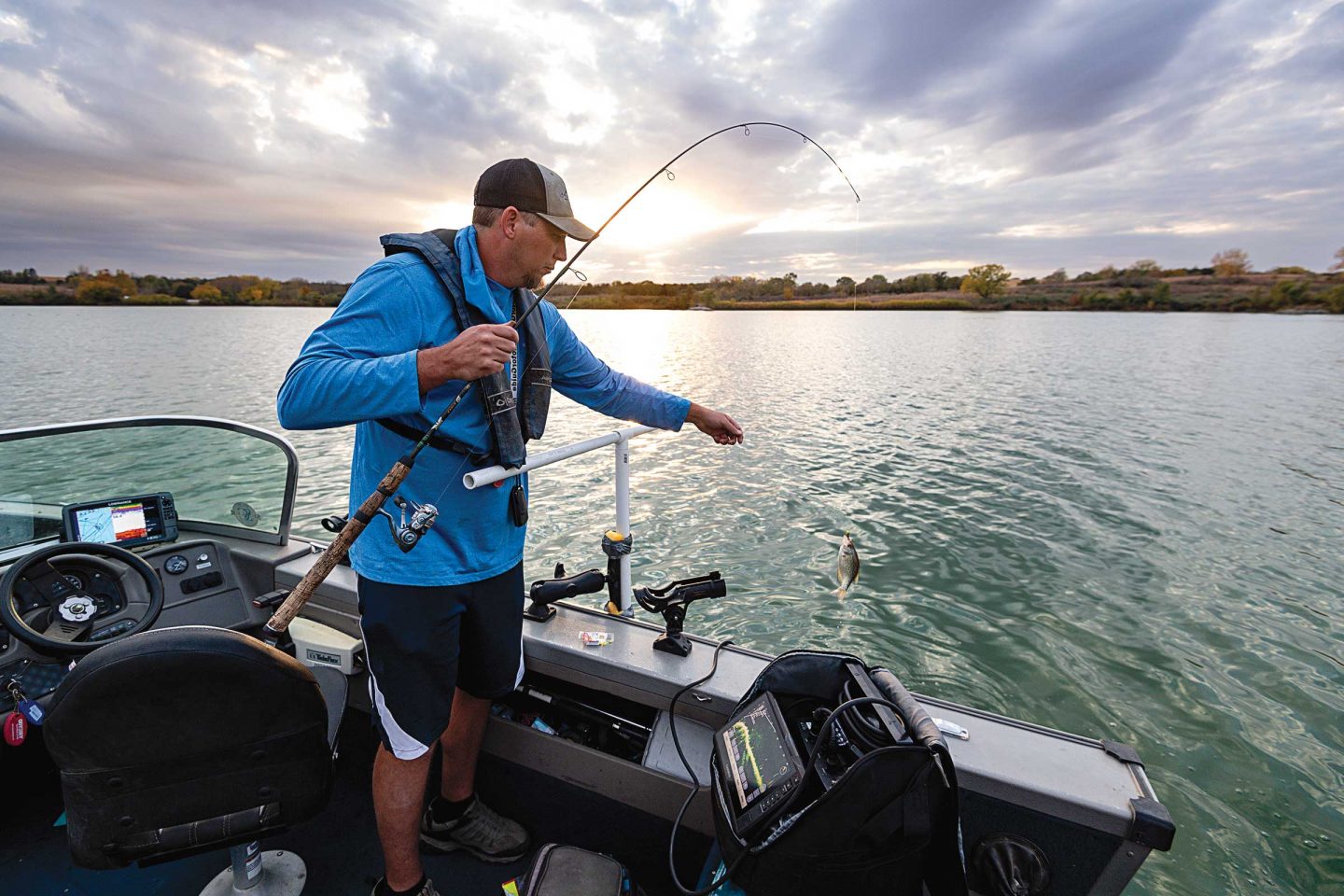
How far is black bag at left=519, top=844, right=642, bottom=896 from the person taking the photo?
183 cm

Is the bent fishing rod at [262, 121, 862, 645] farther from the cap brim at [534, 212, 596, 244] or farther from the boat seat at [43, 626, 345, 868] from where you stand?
the cap brim at [534, 212, 596, 244]

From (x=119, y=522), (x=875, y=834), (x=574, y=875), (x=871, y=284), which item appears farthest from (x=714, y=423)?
(x=871, y=284)

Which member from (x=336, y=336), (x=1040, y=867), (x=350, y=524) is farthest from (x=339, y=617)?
(x=1040, y=867)

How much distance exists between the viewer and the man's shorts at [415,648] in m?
1.59

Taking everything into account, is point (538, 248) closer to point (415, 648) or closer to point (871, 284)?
point (415, 648)

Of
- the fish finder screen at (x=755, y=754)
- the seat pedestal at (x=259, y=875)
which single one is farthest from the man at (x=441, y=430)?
the fish finder screen at (x=755, y=754)

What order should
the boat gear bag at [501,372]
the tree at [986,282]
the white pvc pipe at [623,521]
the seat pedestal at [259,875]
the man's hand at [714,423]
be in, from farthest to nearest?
1. the tree at [986,282]
2. the white pvc pipe at [623,521]
3. the man's hand at [714,423]
4. the seat pedestal at [259,875]
5. the boat gear bag at [501,372]

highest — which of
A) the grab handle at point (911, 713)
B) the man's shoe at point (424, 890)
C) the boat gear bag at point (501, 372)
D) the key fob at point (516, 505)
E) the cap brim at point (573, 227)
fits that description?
the cap brim at point (573, 227)

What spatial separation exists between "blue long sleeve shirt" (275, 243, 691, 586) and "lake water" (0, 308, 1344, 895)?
3.09 m

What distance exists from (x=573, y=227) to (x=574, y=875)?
190 centimetres

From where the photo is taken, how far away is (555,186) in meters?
1.67

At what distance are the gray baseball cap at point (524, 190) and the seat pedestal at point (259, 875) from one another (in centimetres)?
199

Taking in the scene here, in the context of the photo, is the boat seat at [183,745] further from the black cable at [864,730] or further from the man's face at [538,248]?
the black cable at [864,730]

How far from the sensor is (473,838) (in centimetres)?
212
